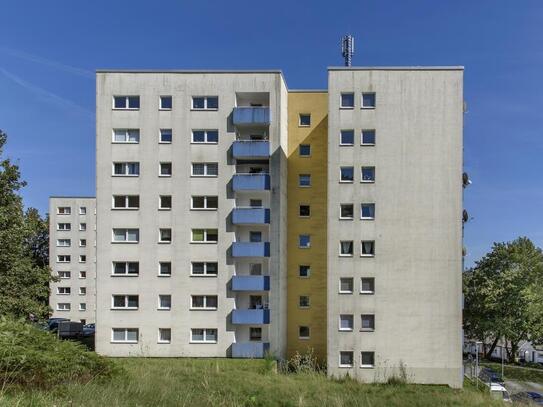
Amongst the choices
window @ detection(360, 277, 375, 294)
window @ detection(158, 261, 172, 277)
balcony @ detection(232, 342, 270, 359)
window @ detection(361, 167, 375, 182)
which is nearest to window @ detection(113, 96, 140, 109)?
window @ detection(158, 261, 172, 277)

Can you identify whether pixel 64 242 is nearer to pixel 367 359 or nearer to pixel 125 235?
pixel 125 235

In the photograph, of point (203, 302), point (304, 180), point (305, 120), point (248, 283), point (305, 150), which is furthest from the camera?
point (305, 120)

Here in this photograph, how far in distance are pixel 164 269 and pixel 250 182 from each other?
9569 mm

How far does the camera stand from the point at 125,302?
3697 centimetres

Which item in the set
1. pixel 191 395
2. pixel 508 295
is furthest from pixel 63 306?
pixel 191 395

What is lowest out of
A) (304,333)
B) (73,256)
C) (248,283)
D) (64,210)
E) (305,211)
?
(304,333)

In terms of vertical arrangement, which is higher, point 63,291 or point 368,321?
point 368,321

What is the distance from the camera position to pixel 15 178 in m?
33.1

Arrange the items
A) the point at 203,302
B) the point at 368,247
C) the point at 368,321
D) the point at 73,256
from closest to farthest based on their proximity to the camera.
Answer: the point at 368,321 < the point at 368,247 < the point at 203,302 < the point at 73,256

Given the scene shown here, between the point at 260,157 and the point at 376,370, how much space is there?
712 inches

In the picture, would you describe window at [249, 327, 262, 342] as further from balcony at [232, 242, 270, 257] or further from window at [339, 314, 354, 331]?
window at [339, 314, 354, 331]

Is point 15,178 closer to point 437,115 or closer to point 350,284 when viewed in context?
point 350,284

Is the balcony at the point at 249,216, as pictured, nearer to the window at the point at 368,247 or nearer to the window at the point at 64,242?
the window at the point at 368,247

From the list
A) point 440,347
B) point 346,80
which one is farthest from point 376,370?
point 346,80
